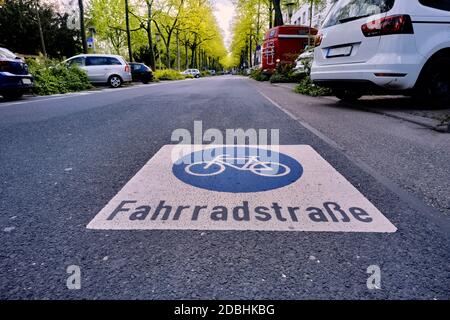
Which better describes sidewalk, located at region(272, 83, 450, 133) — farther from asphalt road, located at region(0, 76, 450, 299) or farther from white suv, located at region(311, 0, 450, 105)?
asphalt road, located at region(0, 76, 450, 299)

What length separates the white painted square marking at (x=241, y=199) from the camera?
1758 mm

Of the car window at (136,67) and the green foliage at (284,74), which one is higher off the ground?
the car window at (136,67)

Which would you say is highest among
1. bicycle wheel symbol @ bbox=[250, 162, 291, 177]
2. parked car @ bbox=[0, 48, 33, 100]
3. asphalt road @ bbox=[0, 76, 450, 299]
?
parked car @ bbox=[0, 48, 33, 100]

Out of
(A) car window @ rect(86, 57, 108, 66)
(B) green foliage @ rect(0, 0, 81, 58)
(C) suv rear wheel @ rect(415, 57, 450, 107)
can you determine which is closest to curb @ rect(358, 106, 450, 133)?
(C) suv rear wheel @ rect(415, 57, 450, 107)

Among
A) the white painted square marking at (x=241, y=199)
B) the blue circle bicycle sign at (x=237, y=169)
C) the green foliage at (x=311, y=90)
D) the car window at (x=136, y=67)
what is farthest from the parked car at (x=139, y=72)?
the white painted square marking at (x=241, y=199)

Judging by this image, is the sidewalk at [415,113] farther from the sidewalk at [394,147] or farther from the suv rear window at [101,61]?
the suv rear window at [101,61]

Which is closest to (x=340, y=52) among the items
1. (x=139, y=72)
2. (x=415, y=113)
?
(x=415, y=113)

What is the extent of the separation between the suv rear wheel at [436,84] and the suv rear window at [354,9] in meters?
1.27

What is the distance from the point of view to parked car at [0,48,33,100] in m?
8.84

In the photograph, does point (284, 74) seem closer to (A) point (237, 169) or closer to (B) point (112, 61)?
(B) point (112, 61)

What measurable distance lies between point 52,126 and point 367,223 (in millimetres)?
4815

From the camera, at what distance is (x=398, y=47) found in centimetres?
519

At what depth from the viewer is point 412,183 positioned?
2404 mm
